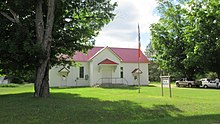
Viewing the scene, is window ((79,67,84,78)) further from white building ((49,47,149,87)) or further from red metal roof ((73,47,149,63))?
red metal roof ((73,47,149,63))

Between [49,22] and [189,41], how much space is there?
28962 mm

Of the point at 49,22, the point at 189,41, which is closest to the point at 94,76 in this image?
the point at 189,41

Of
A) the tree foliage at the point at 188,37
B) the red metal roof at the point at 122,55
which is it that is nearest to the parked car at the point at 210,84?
the tree foliage at the point at 188,37

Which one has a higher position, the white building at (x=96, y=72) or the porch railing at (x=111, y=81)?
the white building at (x=96, y=72)

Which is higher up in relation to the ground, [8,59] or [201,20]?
[201,20]

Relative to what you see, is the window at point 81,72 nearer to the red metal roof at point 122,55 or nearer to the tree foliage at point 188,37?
the red metal roof at point 122,55

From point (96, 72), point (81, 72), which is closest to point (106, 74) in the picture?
point (96, 72)

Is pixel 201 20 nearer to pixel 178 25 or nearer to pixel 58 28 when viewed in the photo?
pixel 178 25

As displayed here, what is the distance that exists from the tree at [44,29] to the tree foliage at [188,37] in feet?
73.7

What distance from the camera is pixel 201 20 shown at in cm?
4103

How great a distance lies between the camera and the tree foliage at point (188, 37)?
39.4 m

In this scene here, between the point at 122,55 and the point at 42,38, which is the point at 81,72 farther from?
the point at 42,38

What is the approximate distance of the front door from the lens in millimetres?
44250

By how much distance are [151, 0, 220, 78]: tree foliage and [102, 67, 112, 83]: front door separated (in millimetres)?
9845
